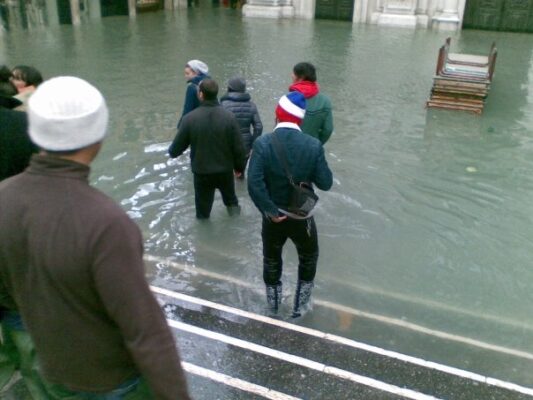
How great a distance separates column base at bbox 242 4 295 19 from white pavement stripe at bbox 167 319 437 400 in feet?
71.5

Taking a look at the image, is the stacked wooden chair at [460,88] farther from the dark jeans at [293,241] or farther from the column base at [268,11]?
the column base at [268,11]

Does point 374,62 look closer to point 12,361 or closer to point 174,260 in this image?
point 174,260

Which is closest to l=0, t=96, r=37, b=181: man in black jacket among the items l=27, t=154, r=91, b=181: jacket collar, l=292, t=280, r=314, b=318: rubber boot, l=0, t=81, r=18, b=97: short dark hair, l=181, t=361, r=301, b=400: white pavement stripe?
l=0, t=81, r=18, b=97: short dark hair

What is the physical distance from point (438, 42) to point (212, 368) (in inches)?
706

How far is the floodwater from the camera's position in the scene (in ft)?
16.6

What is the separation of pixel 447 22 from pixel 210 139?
19.3 metres

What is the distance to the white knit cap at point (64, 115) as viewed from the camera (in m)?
1.88

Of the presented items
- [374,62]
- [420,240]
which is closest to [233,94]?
[420,240]

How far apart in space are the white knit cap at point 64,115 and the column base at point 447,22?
22537 mm

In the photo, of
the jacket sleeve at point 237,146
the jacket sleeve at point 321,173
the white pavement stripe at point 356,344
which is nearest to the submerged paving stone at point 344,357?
the white pavement stripe at point 356,344

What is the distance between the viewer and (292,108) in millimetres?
4199

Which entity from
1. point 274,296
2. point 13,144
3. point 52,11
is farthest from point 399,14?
point 13,144

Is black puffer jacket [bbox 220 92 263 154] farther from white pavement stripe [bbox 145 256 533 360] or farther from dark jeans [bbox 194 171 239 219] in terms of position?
white pavement stripe [bbox 145 256 533 360]

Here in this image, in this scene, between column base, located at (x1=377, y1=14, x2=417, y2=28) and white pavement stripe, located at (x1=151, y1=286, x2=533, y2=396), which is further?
column base, located at (x1=377, y1=14, x2=417, y2=28)
